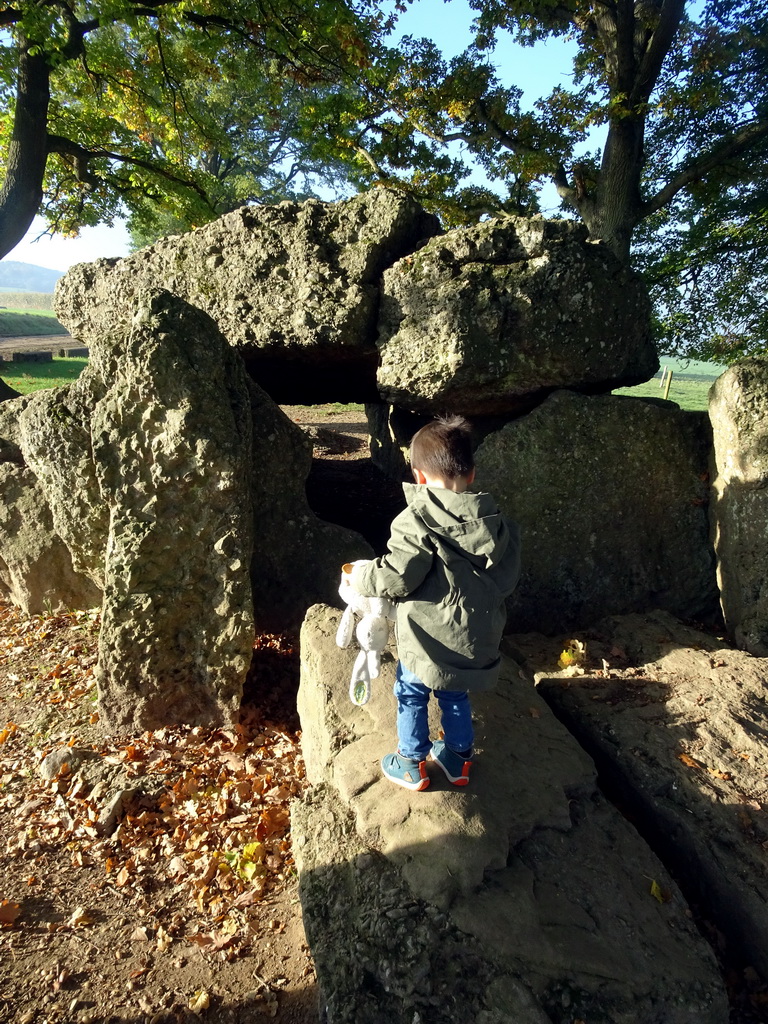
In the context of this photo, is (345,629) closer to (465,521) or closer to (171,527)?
(465,521)

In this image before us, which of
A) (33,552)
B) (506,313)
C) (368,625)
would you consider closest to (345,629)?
(368,625)

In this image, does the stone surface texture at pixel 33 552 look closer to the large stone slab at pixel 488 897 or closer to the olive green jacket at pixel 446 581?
the large stone slab at pixel 488 897

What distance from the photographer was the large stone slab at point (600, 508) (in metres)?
5.04

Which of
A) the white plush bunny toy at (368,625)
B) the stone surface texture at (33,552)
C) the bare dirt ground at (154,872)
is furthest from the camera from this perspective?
the stone surface texture at (33,552)

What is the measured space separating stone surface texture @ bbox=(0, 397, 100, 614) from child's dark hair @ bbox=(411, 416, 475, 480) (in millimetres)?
4316

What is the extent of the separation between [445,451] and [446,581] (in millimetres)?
610

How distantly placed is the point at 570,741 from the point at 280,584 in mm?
2793

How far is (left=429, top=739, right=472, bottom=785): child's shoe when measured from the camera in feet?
9.65

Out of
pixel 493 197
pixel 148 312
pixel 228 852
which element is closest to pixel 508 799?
pixel 228 852

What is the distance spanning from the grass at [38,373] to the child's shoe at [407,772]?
15.4 meters

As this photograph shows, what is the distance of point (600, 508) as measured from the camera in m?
5.07

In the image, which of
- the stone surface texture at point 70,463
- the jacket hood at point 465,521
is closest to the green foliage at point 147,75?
the stone surface texture at point 70,463

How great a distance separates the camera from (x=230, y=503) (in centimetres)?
427

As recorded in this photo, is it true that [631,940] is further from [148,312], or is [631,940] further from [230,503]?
[148,312]
